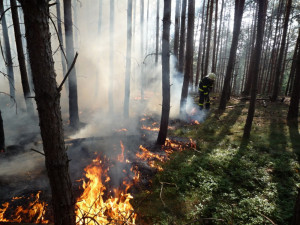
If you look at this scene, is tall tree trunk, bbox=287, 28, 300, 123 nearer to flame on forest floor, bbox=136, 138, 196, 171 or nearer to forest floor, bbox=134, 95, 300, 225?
forest floor, bbox=134, 95, 300, 225

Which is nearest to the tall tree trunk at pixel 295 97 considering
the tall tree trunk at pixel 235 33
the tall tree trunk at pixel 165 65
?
the tall tree trunk at pixel 235 33

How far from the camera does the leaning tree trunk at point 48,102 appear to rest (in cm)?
159

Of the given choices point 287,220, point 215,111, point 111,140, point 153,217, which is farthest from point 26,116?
point 287,220

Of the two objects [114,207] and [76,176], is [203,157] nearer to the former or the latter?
[114,207]

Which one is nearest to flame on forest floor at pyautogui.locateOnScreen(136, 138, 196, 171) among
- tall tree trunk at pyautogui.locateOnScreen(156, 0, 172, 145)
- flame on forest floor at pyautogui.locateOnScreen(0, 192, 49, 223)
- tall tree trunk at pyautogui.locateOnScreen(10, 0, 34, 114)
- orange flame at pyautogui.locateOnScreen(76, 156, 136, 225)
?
tall tree trunk at pyautogui.locateOnScreen(156, 0, 172, 145)

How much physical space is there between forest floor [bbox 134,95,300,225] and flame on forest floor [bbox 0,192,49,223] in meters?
2.08

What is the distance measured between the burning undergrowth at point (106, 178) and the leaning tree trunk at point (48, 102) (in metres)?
0.28

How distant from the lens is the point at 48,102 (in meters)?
1.76

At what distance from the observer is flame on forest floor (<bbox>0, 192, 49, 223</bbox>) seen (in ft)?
11.1

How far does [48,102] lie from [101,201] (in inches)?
117

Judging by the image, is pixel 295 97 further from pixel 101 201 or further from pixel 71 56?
pixel 71 56

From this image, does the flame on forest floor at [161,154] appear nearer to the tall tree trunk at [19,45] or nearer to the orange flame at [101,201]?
the orange flame at [101,201]

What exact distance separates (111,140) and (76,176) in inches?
89.7

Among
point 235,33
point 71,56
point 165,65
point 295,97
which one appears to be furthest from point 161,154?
point 235,33
